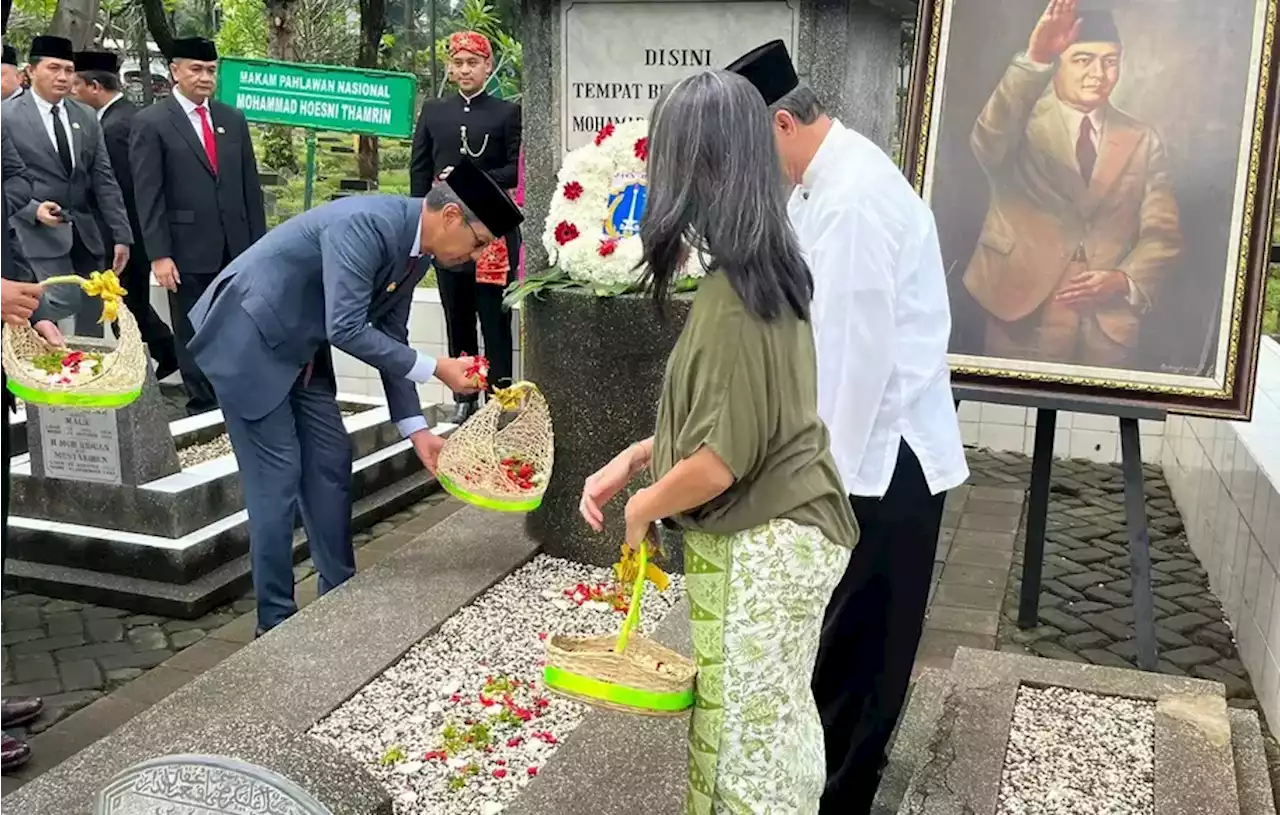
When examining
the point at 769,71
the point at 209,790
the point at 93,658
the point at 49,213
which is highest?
the point at 769,71

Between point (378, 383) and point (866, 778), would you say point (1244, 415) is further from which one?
point (378, 383)

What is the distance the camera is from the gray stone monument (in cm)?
452

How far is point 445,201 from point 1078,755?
8.13 feet

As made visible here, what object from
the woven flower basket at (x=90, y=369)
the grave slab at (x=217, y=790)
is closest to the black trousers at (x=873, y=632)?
the grave slab at (x=217, y=790)

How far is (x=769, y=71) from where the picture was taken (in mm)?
2943

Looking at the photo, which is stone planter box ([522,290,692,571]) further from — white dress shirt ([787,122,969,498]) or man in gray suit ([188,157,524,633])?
white dress shirt ([787,122,969,498])

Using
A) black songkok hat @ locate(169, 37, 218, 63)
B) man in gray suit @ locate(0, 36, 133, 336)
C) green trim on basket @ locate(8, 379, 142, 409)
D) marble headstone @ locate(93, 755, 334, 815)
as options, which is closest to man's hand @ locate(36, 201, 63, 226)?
man in gray suit @ locate(0, 36, 133, 336)

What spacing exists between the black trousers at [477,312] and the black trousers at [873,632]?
442 cm

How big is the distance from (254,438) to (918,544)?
2.40 metres

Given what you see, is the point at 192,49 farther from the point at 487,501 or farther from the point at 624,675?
the point at 624,675

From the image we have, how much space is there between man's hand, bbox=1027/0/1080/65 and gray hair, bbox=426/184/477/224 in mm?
1974

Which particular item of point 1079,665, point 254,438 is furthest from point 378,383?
point 1079,665

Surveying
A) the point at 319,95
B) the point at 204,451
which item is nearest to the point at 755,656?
the point at 204,451

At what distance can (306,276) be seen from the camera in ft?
13.5
